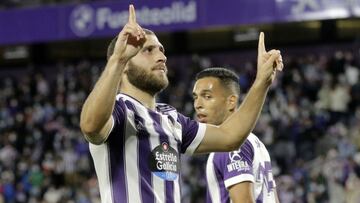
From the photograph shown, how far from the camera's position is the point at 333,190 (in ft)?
47.2

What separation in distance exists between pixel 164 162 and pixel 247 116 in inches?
19.8

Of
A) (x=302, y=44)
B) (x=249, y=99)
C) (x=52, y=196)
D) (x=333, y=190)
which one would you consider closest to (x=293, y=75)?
(x=302, y=44)

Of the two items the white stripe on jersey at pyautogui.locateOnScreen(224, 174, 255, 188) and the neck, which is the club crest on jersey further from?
the neck

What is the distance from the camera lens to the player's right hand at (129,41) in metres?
4.01

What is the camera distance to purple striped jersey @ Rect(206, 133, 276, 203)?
17.6ft

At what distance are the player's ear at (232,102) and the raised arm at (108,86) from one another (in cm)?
181

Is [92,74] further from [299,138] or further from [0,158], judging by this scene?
[299,138]

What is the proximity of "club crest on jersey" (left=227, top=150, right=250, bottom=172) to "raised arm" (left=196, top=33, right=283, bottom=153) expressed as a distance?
0.68 m

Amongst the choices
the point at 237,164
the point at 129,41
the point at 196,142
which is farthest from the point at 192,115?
the point at 129,41

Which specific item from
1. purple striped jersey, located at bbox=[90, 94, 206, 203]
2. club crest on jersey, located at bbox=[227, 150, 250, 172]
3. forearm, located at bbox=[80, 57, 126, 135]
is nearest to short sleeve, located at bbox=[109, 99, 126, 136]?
purple striped jersey, located at bbox=[90, 94, 206, 203]

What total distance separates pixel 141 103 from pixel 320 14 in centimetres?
1384

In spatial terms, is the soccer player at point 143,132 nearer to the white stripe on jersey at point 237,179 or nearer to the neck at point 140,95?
the neck at point 140,95

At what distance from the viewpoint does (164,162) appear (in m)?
4.36

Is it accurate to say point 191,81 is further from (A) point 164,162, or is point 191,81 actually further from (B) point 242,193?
(A) point 164,162
